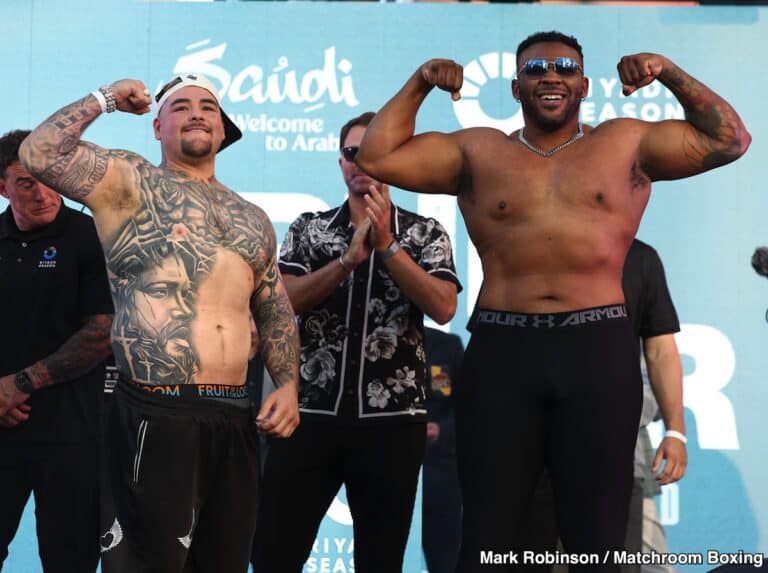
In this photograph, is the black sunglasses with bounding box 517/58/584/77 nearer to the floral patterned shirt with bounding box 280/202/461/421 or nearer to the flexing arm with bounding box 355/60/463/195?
the flexing arm with bounding box 355/60/463/195

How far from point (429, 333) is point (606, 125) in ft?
8.84

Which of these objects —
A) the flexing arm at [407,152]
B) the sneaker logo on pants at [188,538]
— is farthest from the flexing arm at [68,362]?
the flexing arm at [407,152]

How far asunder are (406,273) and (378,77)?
7.91ft

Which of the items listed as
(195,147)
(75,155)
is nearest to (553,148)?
(195,147)

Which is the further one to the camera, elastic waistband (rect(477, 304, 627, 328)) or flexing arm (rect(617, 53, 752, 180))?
flexing arm (rect(617, 53, 752, 180))

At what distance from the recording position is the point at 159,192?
3859 mm

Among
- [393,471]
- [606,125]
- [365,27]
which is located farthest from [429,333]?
[606,125]

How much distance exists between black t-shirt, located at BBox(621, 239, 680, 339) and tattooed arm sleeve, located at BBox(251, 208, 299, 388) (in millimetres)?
1349

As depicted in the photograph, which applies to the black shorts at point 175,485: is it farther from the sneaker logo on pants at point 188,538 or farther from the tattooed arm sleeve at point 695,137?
→ the tattooed arm sleeve at point 695,137

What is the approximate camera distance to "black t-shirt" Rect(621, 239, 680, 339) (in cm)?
464

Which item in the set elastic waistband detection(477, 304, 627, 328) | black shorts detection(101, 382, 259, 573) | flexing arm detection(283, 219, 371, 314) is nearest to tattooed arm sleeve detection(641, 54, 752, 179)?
elastic waistband detection(477, 304, 627, 328)

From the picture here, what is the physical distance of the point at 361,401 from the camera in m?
4.42

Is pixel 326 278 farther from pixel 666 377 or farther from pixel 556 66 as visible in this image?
pixel 666 377

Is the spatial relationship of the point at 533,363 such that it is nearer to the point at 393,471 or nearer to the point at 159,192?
the point at 393,471
